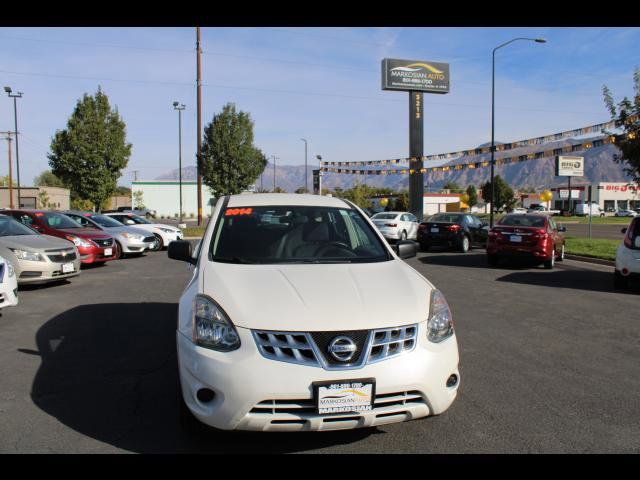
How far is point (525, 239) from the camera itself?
1446 cm

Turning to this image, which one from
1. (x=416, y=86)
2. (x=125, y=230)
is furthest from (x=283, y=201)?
(x=416, y=86)

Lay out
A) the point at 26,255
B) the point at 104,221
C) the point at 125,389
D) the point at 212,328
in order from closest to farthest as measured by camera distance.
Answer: the point at 212,328 < the point at 125,389 < the point at 26,255 < the point at 104,221

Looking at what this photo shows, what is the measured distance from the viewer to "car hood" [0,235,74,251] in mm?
10164

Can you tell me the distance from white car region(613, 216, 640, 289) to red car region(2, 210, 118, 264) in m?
11.8

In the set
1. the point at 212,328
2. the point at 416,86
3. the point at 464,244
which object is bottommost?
the point at 464,244

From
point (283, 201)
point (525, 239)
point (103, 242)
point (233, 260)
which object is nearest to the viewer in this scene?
point (233, 260)

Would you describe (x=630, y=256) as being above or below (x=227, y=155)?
below

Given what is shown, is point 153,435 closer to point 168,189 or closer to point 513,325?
point 513,325

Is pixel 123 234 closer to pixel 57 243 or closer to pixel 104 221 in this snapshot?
Result: pixel 104 221

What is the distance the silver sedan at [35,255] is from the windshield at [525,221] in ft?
36.1

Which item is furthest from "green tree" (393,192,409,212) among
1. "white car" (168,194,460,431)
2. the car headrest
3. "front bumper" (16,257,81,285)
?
"white car" (168,194,460,431)

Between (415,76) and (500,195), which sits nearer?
(415,76)

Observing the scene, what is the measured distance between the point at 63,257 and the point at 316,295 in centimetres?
875

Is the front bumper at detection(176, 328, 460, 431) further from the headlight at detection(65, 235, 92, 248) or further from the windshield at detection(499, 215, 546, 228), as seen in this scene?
the windshield at detection(499, 215, 546, 228)
